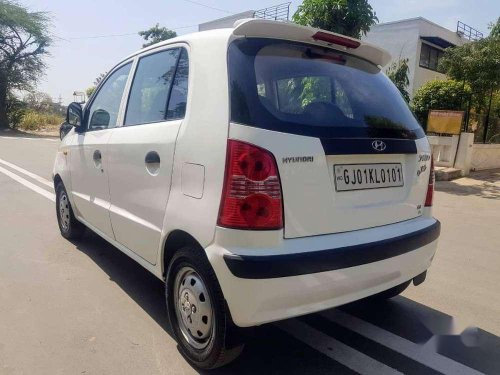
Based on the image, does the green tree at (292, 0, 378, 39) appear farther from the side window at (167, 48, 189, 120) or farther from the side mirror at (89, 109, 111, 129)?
the side window at (167, 48, 189, 120)

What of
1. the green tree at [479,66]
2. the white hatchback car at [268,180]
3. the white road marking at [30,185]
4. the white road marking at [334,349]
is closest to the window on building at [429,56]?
the green tree at [479,66]

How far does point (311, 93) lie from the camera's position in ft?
8.55

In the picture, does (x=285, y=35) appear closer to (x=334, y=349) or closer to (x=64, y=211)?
(x=334, y=349)

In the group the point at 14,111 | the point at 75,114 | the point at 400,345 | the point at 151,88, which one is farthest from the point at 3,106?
the point at 400,345

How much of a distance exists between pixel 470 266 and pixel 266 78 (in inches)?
132

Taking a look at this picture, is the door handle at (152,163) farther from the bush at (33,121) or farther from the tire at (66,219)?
the bush at (33,121)

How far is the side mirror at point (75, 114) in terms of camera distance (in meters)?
4.02

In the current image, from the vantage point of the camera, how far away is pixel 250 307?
2064mm

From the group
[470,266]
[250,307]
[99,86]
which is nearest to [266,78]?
[250,307]

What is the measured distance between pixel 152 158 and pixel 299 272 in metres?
1.20

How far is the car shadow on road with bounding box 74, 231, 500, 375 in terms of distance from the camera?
2512 millimetres

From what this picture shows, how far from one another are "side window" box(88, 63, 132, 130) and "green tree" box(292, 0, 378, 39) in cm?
664

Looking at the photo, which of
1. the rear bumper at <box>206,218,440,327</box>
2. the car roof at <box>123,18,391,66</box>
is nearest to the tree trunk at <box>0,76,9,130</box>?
the car roof at <box>123,18,391,66</box>

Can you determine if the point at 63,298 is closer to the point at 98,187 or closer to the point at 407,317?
the point at 98,187
